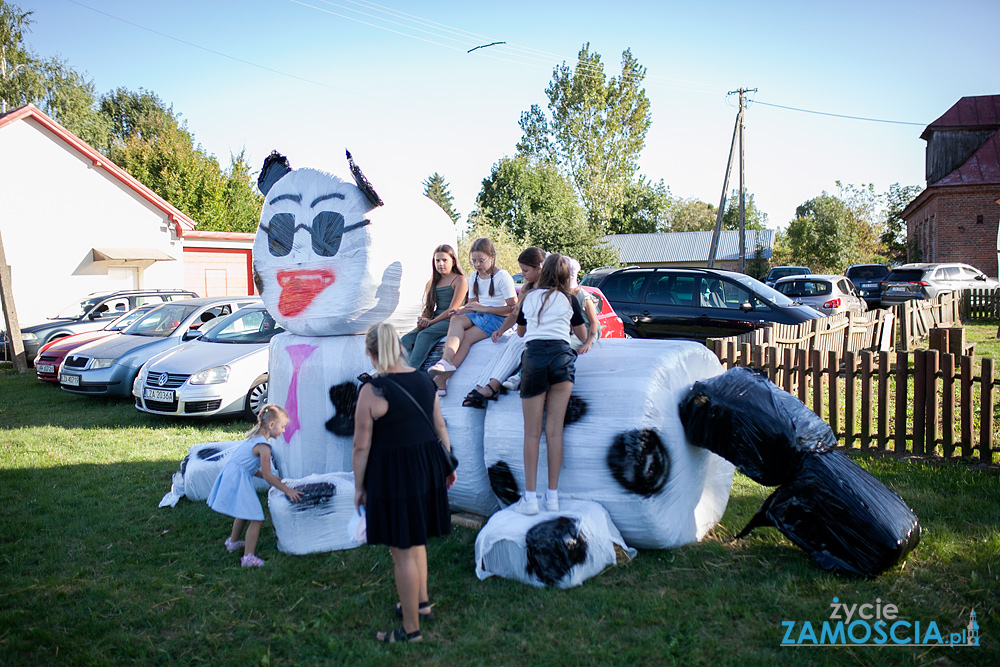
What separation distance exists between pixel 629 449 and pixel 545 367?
0.64 m

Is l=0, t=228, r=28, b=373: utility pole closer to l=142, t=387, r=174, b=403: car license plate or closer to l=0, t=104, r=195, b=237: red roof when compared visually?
l=142, t=387, r=174, b=403: car license plate

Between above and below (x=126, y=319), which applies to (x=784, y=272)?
above

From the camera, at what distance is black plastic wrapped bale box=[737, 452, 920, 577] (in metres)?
3.55

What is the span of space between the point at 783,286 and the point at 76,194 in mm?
19870

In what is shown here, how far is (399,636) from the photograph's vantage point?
3.25m

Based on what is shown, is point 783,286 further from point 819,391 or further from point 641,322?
point 819,391

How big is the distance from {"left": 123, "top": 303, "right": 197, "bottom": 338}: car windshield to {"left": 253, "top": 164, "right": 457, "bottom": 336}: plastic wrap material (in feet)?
21.3

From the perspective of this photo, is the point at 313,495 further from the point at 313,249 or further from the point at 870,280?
the point at 870,280

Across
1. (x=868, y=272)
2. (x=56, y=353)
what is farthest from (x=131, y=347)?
(x=868, y=272)

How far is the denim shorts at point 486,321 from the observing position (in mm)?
4641

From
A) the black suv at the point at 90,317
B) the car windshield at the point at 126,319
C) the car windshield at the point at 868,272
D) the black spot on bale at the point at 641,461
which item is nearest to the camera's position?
the black spot on bale at the point at 641,461

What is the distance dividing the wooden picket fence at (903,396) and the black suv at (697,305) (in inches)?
121

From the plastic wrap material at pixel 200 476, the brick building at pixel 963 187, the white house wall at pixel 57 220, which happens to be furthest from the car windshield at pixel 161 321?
Answer: the brick building at pixel 963 187

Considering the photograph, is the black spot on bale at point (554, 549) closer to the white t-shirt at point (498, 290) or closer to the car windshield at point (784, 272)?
the white t-shirt at point (498, 290)
